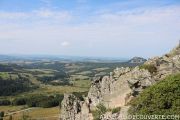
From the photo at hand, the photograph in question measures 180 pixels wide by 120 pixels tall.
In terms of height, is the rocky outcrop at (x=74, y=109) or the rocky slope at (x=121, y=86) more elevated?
the rocky slope at (x=121, y=86)

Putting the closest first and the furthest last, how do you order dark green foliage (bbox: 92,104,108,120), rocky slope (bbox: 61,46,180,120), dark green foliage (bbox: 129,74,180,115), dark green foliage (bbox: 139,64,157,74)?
dark green foliage (bbox: 129,74,180,115)
rocky slope (bbox: 61,46,180,120)
dark green foliage (bbox: 92,104,108,120)
dark green foliage (bbox: 139,64,157,74)

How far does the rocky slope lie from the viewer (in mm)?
62719

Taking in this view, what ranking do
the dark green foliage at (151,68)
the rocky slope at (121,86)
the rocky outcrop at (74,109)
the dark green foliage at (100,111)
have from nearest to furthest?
the rocky slope at (121,86) → the dark green foliage at (100,111) → the dark green foliage at (151,68) → the rocky outcrop at (74,109)

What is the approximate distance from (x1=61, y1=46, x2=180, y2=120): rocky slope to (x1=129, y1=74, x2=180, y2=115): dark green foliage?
4007 mm

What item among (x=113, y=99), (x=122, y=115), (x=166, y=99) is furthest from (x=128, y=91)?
(x=166, y=99)

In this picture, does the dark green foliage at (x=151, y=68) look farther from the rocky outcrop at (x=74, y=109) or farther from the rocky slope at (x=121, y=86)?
the rocky outcrop at (x=74, y=109)

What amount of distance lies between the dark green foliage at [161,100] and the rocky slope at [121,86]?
13.1ft

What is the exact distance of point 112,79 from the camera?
248 ft

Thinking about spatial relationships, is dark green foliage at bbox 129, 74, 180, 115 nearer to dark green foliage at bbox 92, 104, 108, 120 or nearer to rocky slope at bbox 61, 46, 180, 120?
rocky slope at bbox 61, 46, 180, 120

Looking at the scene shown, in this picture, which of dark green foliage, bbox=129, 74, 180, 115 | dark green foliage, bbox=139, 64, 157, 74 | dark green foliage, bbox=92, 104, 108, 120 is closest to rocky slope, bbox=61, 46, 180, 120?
dark green foliage, bbox=139, 64, 157, 74

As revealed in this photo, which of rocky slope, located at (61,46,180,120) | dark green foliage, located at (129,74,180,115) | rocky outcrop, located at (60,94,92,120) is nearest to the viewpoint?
dark green foliage, located at (129,74,180,115)

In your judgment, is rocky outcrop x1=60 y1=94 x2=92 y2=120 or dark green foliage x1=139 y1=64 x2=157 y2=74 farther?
rocky outcrop x1=60 y1=94 x2=92 y2=120

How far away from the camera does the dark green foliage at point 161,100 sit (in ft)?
160

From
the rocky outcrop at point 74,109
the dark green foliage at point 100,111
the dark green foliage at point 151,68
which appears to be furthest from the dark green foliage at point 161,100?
the rocky outcrop at point 74,109
